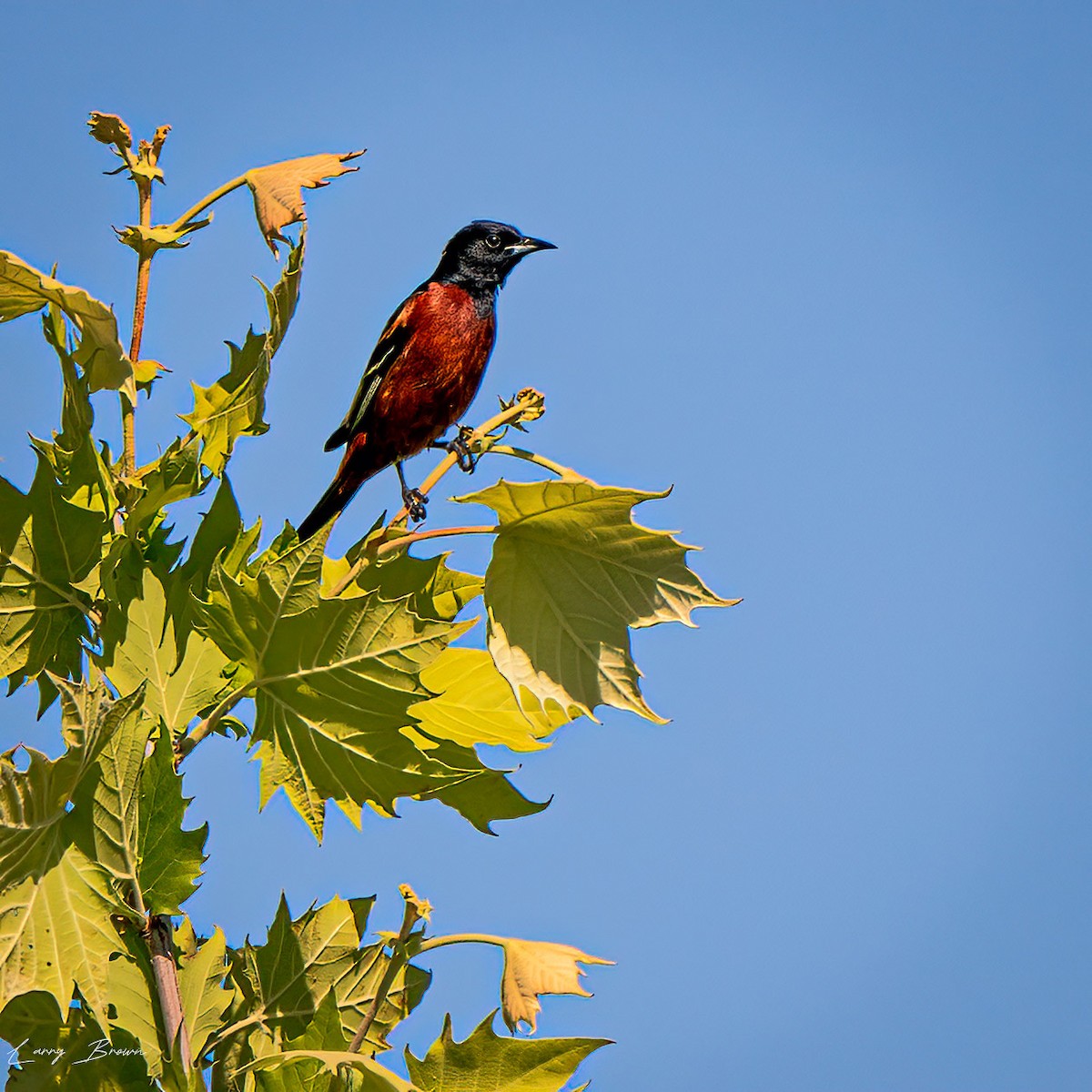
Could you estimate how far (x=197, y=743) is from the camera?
2006mm

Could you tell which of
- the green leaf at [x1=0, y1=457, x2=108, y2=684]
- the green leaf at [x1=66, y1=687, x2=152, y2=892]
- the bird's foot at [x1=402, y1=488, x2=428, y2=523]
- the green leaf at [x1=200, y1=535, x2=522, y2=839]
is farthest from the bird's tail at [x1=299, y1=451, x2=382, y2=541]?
the green leaf at [x1=66, y1=687, x2=152, y2=892]

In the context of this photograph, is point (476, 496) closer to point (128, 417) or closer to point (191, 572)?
point (191, 572)

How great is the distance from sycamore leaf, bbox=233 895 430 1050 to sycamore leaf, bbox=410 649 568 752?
38 cm

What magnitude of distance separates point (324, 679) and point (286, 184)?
2.78 ft

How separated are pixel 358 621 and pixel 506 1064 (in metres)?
0.77

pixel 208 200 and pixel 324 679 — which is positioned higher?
pixel 208 200

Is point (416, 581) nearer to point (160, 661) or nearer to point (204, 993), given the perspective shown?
point (160, 661)

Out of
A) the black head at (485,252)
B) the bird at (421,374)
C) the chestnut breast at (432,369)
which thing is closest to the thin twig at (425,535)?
the bird at (421,374)

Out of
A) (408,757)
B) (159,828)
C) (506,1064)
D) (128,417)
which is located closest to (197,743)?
(159,828)

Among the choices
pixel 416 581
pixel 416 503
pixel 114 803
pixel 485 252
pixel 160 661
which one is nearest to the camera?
pixel 114 803

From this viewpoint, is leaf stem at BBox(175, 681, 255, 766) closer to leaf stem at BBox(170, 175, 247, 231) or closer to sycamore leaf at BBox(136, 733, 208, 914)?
sycamore leaf at BBox(136, 733, 208, 914)

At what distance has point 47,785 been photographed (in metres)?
1.70

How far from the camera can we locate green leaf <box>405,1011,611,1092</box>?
6.47 ft

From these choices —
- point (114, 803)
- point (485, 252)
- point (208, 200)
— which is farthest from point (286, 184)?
point (485, 252)
